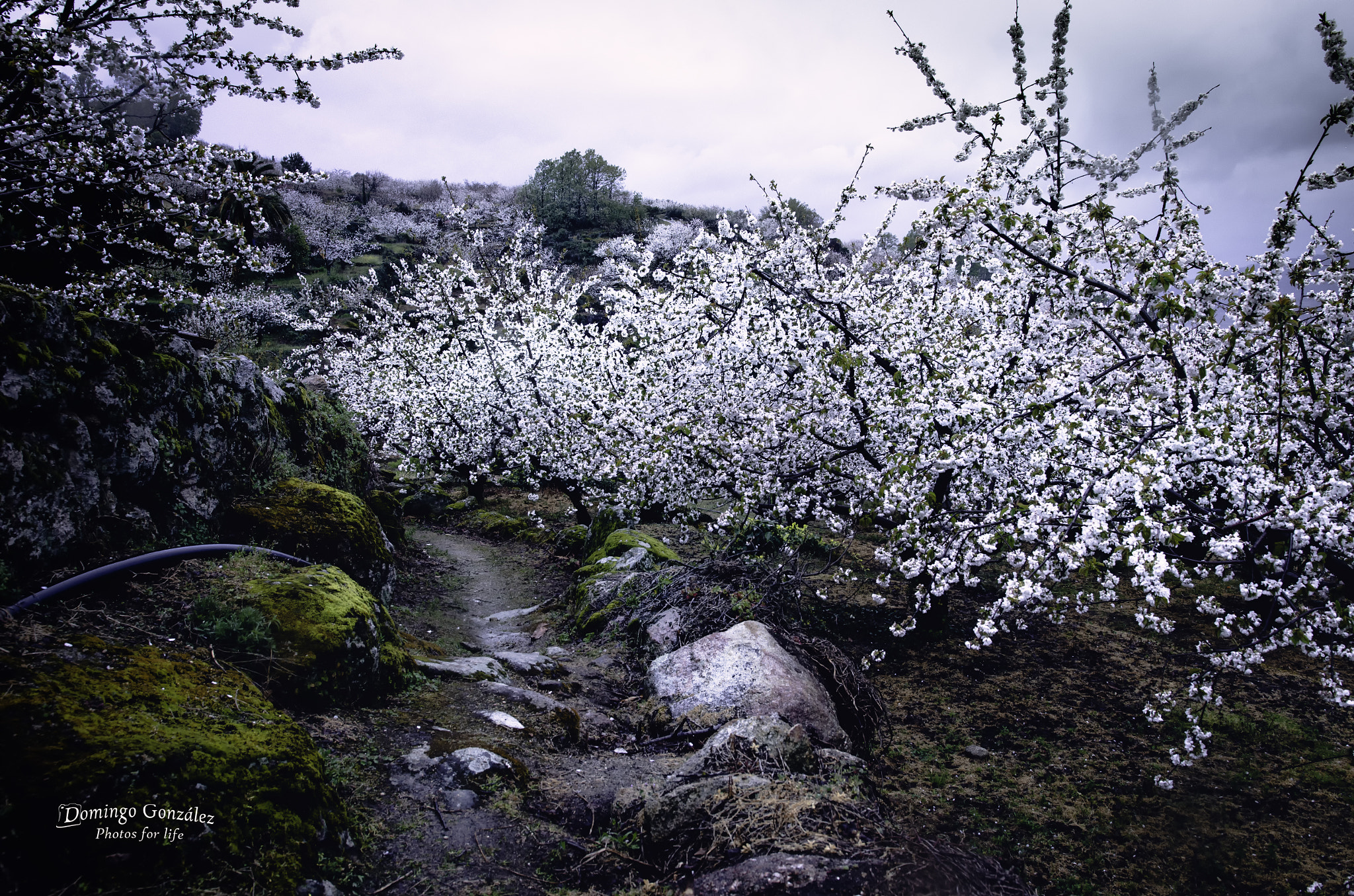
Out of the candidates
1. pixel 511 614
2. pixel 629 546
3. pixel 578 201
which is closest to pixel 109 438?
pixel 511 614

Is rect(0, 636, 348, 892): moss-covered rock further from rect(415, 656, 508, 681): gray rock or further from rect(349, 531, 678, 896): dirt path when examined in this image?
rect(415, 656, 508, 681): gray rock

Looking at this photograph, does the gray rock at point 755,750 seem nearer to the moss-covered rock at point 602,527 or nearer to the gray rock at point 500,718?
the gray rock at point 500,718

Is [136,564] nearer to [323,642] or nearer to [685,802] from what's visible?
[323,642]

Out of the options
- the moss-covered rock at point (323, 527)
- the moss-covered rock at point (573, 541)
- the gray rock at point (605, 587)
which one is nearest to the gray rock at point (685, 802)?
the gray rock at point (605, 587)

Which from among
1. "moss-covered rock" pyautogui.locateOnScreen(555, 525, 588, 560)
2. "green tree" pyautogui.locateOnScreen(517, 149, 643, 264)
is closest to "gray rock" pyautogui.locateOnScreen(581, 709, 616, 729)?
"moss-covered rock" pyautogui.locateOnScreen(555, 525, 588, 560)

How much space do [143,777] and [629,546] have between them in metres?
7.02

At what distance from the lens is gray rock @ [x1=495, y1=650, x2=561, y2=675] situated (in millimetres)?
5941

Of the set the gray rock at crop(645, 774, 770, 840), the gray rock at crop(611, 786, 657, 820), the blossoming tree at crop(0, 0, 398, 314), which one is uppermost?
the blossoming tree at crop(0, 0, 398, 314)

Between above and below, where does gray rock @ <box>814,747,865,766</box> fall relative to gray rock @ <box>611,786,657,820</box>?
above

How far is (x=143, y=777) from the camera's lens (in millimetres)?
2330

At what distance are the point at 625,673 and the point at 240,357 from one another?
5.92 metres

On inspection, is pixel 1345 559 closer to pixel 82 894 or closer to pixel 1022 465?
pixel 1022 465

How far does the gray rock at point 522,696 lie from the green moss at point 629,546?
372cm

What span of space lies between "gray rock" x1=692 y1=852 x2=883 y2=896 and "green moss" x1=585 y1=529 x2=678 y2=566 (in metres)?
5.87
